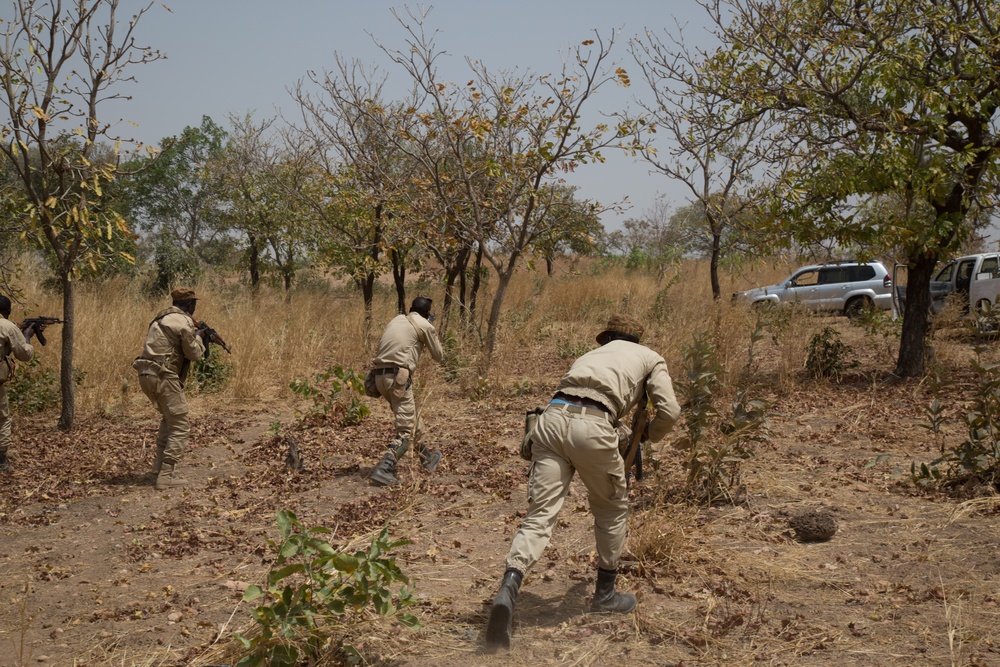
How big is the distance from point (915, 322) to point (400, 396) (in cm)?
666

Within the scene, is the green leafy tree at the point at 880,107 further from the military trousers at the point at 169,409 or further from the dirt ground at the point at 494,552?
the military trousers at the point at 169,409

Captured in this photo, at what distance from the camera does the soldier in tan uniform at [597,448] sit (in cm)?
436

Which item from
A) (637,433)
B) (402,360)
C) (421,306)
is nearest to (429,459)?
(402,360)

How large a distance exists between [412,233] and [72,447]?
5175mm

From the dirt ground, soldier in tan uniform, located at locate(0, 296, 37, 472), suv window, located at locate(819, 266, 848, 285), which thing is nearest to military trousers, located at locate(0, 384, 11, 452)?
soldier in tan uniform, located at locate(0, 296, 37, 472)

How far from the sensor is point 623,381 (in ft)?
14.9

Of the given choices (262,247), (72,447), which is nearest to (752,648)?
(72,447)

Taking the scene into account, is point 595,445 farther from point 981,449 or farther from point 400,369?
point 981,449

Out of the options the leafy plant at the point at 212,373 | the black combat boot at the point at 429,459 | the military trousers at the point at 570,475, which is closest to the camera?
the military trousers at the point at 570,475

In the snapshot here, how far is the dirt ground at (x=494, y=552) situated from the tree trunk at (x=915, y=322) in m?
2.09

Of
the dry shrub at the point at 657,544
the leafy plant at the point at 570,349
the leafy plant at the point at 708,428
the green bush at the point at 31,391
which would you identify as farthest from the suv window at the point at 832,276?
the green bush at the point at 31,391

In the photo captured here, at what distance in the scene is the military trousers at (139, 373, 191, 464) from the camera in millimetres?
7254

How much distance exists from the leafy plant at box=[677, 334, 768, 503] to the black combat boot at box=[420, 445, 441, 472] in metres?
2.22

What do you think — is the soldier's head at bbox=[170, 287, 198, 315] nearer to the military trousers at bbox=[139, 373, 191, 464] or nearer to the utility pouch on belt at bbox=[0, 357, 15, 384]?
the military trousers at bbox=[139, 373, 191, 464]
